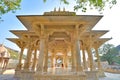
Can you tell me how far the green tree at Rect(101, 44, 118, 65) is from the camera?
4400 cm

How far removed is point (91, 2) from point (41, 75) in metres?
5.88

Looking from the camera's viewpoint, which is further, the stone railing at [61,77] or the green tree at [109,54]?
the green tree at [109,54]

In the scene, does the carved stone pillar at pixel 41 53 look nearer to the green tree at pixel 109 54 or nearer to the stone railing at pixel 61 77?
the stone railing at pixel 61 77

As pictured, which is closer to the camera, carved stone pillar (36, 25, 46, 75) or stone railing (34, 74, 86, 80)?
stone railing (34, 74, 86, 80)

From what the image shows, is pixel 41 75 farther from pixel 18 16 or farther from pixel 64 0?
pixel 64 0

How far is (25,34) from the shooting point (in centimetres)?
1421

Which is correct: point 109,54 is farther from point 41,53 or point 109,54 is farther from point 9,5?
point 9,5

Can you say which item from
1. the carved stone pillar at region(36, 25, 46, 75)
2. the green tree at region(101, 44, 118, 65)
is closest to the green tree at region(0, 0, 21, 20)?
the carved stone pillar at region(36, 25, 46, 75)

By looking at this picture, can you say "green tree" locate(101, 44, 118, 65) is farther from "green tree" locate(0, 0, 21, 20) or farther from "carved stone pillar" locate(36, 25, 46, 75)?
"green tree" locate(0, 0, 21, 20)

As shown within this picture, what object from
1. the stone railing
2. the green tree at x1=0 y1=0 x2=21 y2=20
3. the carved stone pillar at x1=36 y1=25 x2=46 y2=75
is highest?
the green tree at x1=0 y1=0 x2=21 y2=20

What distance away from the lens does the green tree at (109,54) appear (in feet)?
144

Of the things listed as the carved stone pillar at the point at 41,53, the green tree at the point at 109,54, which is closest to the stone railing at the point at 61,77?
the carved stone pillar at the point at 41,53

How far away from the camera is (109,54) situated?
147 ft

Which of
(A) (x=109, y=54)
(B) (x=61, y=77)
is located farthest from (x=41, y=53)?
(A) (x=109, y=54)
